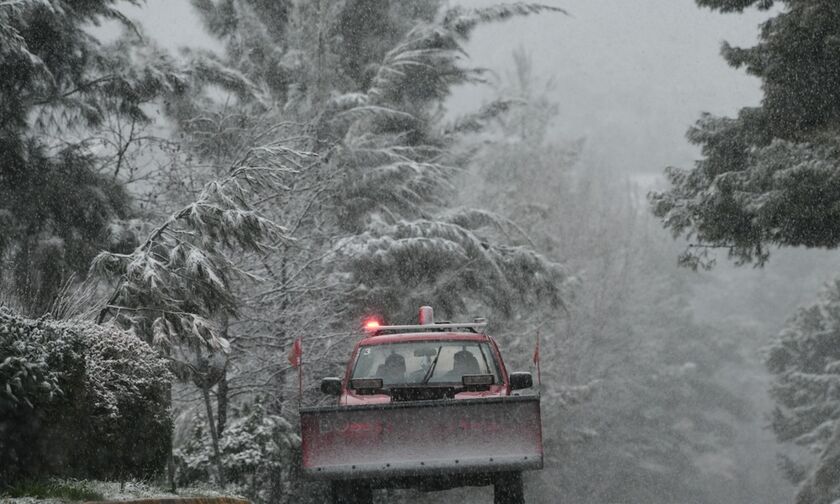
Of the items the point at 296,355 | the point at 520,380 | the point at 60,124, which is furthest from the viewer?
the point at 60,124

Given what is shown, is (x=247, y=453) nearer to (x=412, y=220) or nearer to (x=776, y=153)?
(x=412, y=220)

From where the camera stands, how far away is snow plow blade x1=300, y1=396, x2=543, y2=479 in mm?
8766

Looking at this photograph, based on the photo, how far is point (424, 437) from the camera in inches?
345

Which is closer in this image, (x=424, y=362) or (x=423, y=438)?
(x=423, y=438)

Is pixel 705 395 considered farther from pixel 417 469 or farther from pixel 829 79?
pixel 417 469

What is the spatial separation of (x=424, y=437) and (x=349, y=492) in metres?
1.15

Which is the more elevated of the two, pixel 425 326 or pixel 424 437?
pixel 425 326

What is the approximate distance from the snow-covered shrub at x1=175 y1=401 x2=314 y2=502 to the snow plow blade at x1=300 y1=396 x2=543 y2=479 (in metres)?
4.40

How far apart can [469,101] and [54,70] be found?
156844 mm

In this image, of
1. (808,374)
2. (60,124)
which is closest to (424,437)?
(60,124)

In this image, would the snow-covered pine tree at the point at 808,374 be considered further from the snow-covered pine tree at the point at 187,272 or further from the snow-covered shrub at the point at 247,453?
the snow-covered pine tree at the point at 187,272

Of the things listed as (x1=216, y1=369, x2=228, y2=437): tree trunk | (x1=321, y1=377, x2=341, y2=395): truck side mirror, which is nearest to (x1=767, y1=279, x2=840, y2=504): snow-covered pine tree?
(x1=216, y1=369, x2=228, y2=437): tree trunk

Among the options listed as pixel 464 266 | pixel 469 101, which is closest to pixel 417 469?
pixel 464 266

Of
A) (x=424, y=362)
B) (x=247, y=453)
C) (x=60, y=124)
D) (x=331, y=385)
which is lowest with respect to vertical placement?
(x=247, y=453)
